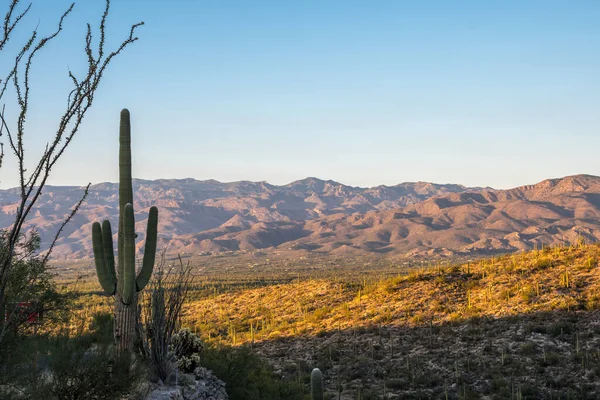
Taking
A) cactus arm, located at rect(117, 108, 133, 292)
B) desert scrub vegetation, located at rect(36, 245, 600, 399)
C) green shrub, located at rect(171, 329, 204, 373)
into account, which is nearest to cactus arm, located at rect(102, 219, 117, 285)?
cactus arm, located at rect(117, 108, 133, 292)

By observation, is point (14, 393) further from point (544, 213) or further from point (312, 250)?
point (544, 213)

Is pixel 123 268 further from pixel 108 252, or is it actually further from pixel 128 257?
pixel 108 252

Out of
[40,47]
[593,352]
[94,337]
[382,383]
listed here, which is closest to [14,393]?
[40,47]

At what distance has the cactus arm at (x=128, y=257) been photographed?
10.6m

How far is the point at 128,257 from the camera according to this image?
10703mm

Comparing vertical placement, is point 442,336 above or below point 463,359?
above

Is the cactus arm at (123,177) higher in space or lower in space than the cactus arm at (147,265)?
higher

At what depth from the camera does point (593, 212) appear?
182 metres

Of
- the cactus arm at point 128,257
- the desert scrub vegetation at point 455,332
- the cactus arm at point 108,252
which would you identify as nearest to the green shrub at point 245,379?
the desert scrub vegetation at point 455,332

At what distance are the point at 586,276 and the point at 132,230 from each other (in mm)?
22727

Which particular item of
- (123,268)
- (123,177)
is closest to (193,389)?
(123,268)

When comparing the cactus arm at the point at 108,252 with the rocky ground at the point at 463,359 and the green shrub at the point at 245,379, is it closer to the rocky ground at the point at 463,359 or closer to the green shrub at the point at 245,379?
the green shrub at the point at 245,379

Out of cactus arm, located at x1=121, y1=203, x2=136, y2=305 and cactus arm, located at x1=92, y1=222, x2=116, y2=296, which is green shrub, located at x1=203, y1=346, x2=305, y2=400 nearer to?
cactus arm, located at x1=121, y1=203, x2=136, y2=305

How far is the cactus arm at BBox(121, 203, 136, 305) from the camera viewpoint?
10.6 meters
